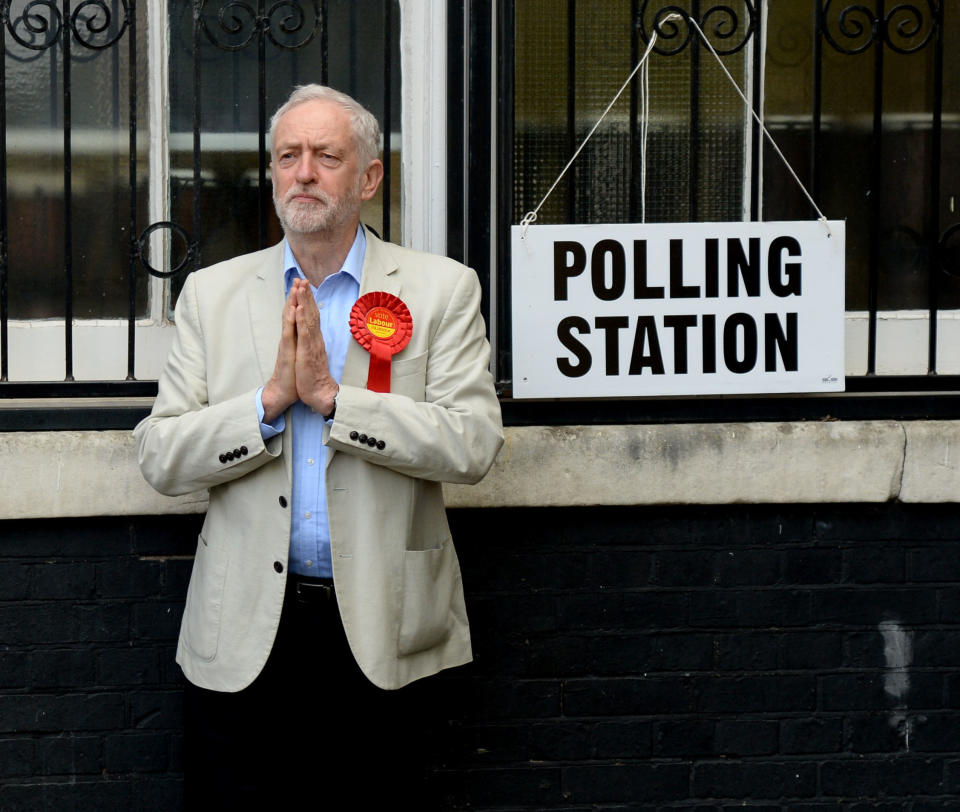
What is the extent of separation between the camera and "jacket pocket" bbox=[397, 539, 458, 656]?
315 centimetres

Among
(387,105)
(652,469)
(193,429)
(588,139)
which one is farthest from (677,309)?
(193,429)

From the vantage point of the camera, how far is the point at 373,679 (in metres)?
3.10

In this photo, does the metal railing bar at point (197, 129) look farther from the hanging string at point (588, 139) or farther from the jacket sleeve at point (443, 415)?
the jacket sleeve at point (443, 415)

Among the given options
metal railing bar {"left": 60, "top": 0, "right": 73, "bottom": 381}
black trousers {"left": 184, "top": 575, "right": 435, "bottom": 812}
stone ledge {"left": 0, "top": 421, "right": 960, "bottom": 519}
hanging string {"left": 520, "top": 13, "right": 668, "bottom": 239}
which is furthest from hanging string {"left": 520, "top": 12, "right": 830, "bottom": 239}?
black trousers {"left": 184, "top": 575, "right": 435, "bottom": 812}

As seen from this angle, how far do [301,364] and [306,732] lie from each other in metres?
0.91

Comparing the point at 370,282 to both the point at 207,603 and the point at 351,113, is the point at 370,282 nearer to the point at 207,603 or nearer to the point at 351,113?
the point at 351,113

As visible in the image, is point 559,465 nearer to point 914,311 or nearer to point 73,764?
point 914,311

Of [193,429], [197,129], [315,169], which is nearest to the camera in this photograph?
[193,429]

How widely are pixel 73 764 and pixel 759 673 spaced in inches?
80.5

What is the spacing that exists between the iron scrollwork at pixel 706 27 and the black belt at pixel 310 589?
1937mm

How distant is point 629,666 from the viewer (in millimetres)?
Result: 4141

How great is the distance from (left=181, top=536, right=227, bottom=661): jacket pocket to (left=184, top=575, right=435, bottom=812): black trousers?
0.38ft

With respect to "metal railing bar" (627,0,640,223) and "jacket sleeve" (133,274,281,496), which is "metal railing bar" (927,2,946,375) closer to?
"metal railing bar" (627,0,640,223)

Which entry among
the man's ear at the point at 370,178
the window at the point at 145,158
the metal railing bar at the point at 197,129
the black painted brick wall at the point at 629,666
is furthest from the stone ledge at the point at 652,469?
the man's ear at the point at 370,178
